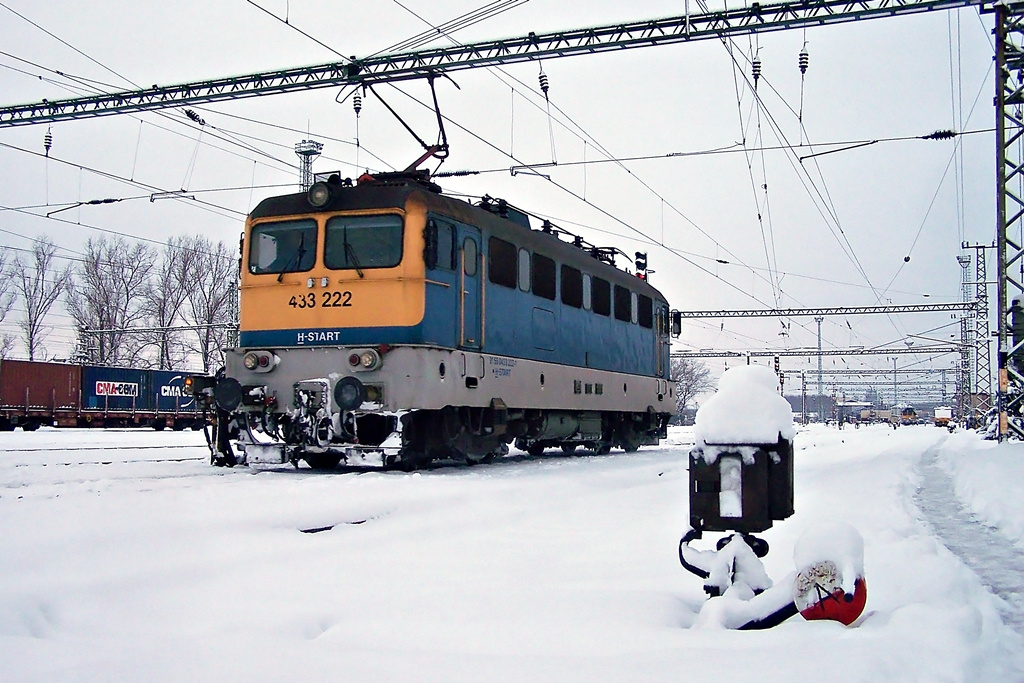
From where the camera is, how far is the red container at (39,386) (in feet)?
111

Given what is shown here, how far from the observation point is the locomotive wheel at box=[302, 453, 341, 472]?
12.1 m

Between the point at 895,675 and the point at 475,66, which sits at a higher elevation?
the point at 475,66

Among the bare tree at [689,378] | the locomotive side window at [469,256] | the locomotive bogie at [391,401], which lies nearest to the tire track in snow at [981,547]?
the locomotive bogie at [391,401]

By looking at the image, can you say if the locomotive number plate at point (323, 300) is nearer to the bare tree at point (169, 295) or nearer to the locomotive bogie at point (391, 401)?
the locomotive bogie at point (391, 401)

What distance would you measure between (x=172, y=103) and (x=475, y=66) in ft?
23.7

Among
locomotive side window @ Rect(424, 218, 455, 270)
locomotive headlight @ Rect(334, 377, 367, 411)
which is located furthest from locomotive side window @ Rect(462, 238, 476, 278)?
locomotive headlight @ Rect(334, 377, 367, 411)

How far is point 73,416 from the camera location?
118 ft

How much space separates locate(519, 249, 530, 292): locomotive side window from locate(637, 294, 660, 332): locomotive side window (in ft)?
20.0

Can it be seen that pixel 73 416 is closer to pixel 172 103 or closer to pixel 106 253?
pixel 172 103

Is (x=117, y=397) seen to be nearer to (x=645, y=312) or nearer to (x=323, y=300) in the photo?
(x=645, y=312)

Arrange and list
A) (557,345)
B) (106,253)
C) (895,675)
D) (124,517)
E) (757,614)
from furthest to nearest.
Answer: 1. (106,253)
2. (557,345)
3. (124,517)
4. (757,614)
5. (895,675)

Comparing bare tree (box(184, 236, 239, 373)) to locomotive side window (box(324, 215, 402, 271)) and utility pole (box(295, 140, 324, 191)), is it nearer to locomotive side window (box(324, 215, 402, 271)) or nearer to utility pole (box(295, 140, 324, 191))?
utility pole (box(295, 140, 324, 191))

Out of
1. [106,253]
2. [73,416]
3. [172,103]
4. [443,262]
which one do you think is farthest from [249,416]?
[106,253]

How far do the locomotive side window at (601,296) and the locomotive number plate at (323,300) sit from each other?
6552mm
